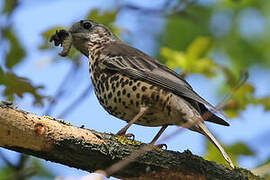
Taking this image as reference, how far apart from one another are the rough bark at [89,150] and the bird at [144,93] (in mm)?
419

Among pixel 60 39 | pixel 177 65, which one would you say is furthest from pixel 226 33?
pixel 60 39

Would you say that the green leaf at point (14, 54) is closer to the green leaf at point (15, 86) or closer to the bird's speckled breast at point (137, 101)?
the green leaf at point (15, 86)

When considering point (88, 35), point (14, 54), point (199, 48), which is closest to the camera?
point (14, 54)

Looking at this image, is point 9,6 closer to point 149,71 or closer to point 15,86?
point 15,86

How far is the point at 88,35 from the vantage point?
20.4 feet

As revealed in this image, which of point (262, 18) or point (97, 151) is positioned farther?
point (262, 18)

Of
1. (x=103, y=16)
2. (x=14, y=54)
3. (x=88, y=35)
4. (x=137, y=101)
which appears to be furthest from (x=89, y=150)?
(x=88, y=35)

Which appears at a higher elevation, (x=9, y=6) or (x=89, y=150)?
(x=9, y=6)

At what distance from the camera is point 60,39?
5766mm

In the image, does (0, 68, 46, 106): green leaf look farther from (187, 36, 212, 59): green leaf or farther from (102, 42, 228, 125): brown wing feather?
(187, 36, 212, 59): green leaf

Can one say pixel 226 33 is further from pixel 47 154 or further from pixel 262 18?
pixel 47 154

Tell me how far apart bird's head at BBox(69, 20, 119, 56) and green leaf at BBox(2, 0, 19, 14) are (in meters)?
0.88

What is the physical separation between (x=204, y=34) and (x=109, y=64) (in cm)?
292

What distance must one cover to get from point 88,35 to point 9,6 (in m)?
1.12
